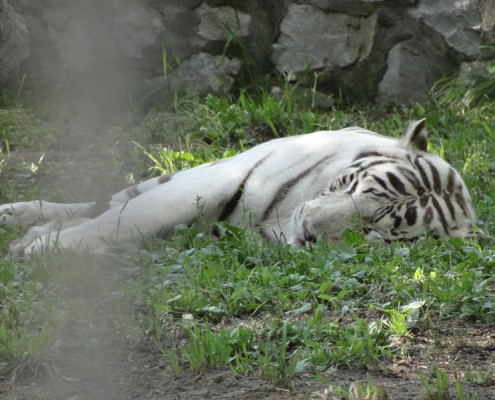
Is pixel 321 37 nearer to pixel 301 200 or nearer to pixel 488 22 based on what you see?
pixel 488 22

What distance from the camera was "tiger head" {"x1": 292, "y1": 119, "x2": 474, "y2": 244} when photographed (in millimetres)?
3748

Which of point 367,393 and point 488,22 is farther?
point 488,22

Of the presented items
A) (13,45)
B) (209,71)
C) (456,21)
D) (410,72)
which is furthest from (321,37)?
(13,45)

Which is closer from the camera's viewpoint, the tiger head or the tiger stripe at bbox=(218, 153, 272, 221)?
the tiger head

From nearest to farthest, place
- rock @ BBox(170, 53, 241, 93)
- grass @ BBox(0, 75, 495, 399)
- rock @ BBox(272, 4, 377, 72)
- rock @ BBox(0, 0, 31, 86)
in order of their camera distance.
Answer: grass @ BBox(0, 75, 495, 399), rock @ BBox(0, 0, 31, 86), rock @ BBox(170, 53, 241, 93), rock @ BBox(272, 4, 377, 72)

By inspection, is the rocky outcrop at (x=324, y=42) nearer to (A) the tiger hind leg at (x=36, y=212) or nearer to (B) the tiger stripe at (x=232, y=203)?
(A) the tiger hind leg at (x=36, y=212)

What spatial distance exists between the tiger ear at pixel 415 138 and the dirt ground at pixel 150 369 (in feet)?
4.98

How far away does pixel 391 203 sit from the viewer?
151 inches

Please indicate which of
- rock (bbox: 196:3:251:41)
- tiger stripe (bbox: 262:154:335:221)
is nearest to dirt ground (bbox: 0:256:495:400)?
tiger stripe (bbox: 262:154:335:221)

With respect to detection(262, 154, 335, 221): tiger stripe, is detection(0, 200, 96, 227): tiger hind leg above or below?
below

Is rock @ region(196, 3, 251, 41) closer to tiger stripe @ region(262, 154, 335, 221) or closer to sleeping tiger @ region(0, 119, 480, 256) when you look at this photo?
sleeping tiger @ region(0, 119, 480, 256)

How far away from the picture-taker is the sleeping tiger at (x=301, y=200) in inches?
147

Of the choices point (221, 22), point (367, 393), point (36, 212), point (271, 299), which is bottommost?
point (36, 212)

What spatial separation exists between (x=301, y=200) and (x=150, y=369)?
179 centimetres
